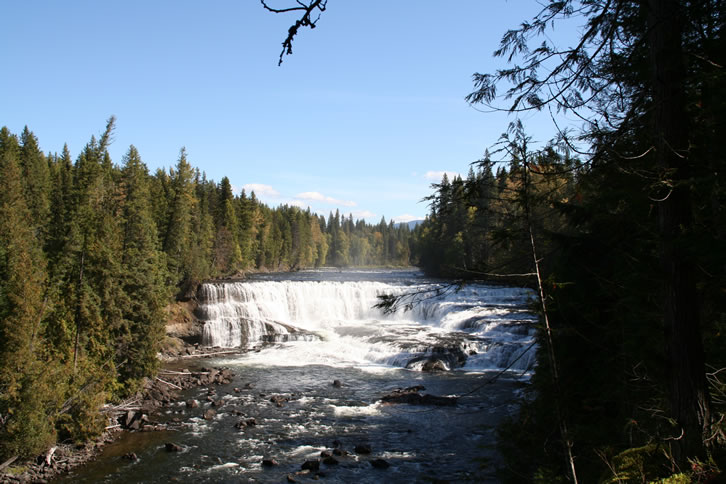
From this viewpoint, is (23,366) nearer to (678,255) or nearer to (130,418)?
(130,418)

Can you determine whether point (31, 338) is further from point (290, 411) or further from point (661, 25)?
point (661, 25)

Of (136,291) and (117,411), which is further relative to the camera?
(136,291)

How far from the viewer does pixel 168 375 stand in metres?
23.9

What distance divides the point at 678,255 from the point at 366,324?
3421 cm

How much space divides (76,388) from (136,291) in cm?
695

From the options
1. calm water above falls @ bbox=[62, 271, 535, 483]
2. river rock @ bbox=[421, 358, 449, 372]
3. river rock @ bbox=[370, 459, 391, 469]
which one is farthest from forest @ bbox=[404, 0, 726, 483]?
river rock @ bbox=[421, 358, 449, 372]

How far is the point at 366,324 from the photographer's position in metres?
37.6

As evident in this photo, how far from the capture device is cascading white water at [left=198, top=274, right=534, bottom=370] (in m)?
26.1

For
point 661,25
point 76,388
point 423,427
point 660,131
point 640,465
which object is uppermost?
point 661,25

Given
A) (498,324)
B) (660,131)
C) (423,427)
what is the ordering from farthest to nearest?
(498,324) → (423,427) → (660,131)

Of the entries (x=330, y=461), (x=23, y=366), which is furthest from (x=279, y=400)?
(x=23, y=366)

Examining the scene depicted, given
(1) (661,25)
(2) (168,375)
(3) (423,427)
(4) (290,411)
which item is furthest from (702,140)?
(2) (168,375)

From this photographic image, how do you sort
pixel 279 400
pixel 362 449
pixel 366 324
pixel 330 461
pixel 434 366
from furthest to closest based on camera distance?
1. pixel 366 324
2. pixel 434 366
3. pixel 279 400
4. pixel 362 449
5. pixel 330 461

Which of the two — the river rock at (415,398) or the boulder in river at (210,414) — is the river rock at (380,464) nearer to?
the river rock at (415,398)
